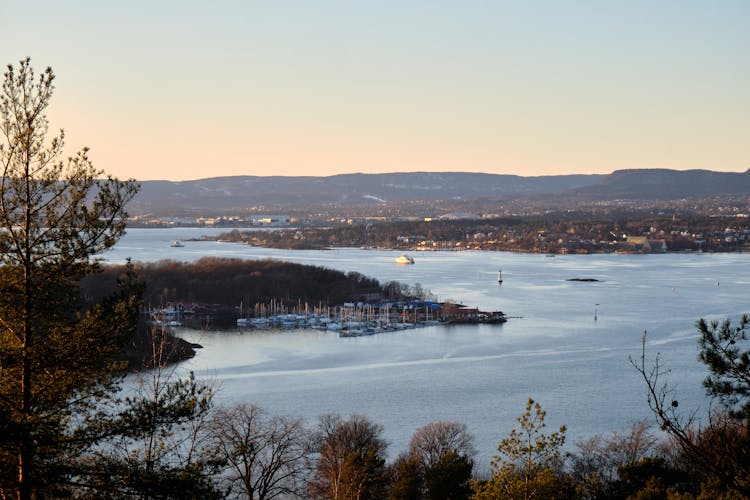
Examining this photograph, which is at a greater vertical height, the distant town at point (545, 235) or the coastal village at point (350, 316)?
the distant town at point (545, 235)

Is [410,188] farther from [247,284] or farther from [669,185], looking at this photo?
[247,284]

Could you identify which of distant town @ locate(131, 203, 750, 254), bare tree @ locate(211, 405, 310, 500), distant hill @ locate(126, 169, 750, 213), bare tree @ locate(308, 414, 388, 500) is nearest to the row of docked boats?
bare tree @ locate(211, 405, 310, 500)

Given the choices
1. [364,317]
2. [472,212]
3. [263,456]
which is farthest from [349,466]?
→ [472,212]

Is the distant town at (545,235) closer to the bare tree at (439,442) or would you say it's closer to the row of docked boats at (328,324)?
the row of docked boats at (328,324)

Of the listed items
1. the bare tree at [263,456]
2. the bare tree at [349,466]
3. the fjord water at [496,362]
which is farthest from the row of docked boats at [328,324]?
the bare tree at [349,466]

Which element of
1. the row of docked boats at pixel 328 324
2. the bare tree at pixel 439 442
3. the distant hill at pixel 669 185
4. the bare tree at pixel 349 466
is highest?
the distant hill at pixel 669 185

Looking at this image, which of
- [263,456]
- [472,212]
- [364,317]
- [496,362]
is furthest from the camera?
[472,212]
